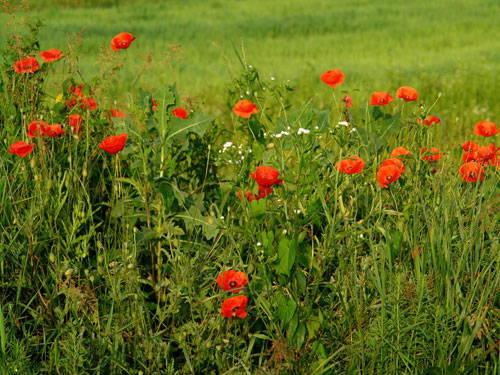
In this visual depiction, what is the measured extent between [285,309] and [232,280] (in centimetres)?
17

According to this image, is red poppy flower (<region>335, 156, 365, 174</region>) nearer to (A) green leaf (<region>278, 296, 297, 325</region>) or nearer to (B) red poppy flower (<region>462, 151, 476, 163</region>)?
(A) green leaf (<region>278, 296, 297, 325</region>)

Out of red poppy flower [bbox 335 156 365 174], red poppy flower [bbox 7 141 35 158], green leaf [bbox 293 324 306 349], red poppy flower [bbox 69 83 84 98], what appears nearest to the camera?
green leaf [bbox 293 324 306 349]

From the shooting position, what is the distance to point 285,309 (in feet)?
5.36

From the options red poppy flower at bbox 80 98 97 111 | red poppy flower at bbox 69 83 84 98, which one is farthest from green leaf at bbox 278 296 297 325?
red poppy flower at bbox 69 83 84 98

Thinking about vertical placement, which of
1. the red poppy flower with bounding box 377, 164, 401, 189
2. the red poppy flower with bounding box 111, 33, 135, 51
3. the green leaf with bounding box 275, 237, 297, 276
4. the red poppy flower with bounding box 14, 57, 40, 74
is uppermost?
the red poppy flower with bounding box 111, 33, 135, 51

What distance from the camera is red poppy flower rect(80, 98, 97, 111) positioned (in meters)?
2.40

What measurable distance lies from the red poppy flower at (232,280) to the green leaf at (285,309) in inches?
4.8

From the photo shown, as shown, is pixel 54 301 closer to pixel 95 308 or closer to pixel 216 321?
pixel 95 308

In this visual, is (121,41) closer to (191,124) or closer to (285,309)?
(191,124)

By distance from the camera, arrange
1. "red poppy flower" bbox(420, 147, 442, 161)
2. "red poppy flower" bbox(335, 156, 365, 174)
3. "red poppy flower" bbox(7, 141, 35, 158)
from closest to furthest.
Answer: "red poppy flower" bbox(335, 156, 365, 174) < "red poppy flower" bbox(7, 141, 35, 158) < "red poppy flower" bbox(420, 147, 442, 161)

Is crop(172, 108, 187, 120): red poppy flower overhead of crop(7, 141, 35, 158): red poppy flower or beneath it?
overhead

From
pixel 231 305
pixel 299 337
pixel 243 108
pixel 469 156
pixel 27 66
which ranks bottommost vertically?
pixel 299 337

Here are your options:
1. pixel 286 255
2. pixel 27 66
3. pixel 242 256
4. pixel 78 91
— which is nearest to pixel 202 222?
pixel 242 256

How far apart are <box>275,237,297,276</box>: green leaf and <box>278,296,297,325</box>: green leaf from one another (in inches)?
3.3
